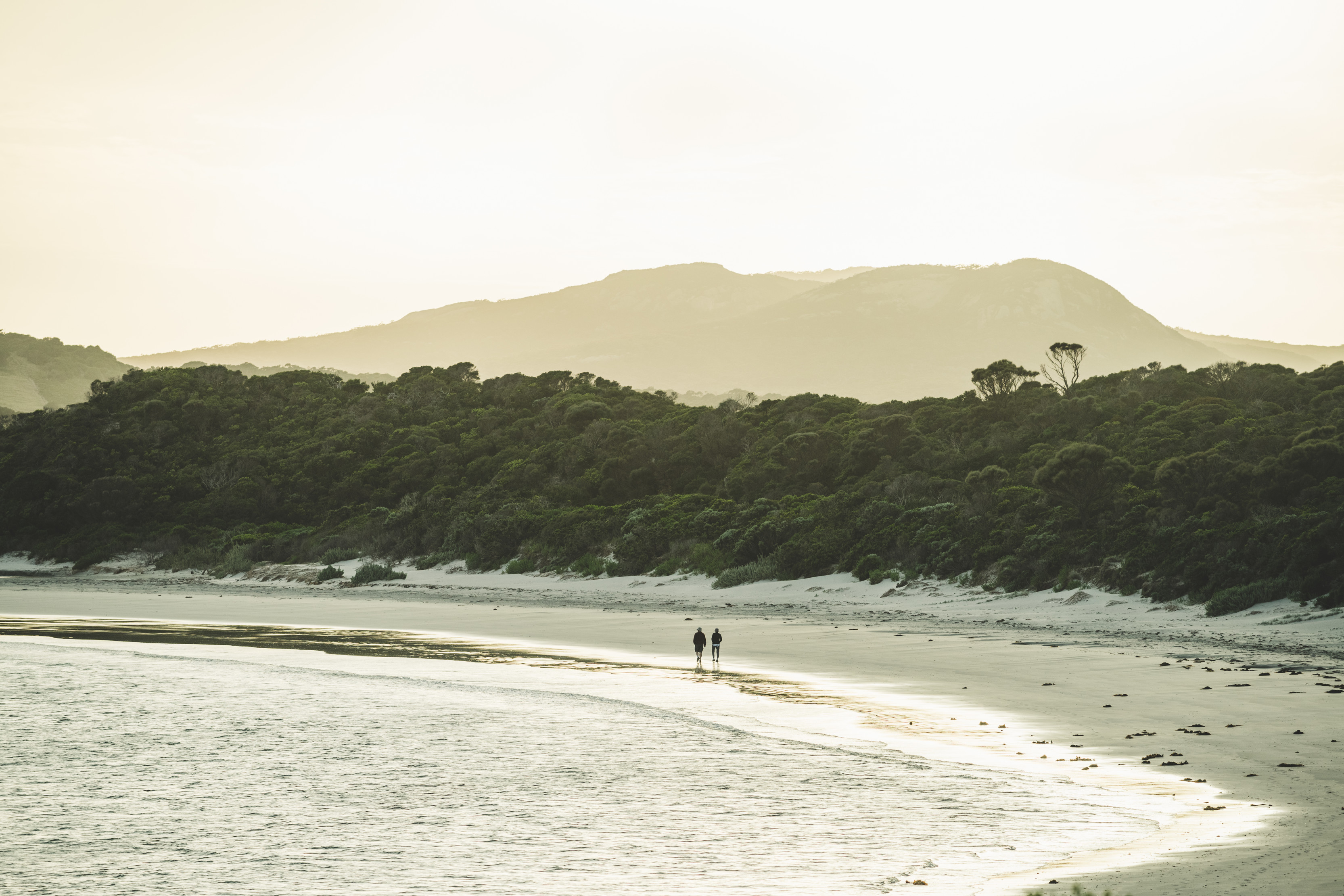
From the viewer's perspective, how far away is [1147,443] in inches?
1785

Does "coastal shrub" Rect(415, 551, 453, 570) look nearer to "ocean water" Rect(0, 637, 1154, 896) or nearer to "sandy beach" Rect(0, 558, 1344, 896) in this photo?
"sandy beach" Rect(0, 558, 1344, 896)

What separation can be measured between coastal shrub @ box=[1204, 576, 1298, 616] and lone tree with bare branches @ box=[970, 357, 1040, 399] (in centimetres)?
3595

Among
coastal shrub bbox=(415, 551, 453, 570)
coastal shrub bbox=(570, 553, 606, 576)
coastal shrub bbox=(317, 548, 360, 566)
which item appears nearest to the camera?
coastal shrub bbox=(570, 553, 606, 576)

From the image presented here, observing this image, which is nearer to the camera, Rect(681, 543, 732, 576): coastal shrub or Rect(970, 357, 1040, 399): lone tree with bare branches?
Rect(681, 543, 732, 576): coastal shrub

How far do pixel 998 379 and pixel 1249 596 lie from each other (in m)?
37.6

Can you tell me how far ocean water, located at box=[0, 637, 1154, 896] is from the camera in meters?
9.58

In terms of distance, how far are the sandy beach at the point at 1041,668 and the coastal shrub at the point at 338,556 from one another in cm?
850

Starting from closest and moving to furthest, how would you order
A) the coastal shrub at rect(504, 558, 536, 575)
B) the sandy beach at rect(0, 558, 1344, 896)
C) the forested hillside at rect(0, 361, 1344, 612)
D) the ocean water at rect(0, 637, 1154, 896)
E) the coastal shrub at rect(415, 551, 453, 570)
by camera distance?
the ocean water at rect(0, 637, 1154, 896), the sandy beach at rect(0, 558, 1344, 896), the forested hillside at rect(0, 361, 1344, 612), the coastal shrub at rect(504, 558, 536, 575), the coastal shrub at rect(415, 551, 453, 570)

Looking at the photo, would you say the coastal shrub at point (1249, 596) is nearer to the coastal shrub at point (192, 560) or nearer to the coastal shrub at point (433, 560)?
the coastal shrub at point (433, 560)

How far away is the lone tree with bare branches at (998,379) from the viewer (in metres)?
64.5

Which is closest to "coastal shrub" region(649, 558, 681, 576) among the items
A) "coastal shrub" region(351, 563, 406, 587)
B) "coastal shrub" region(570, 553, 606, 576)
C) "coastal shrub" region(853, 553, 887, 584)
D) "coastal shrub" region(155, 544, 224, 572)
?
"coastal shrub" region(570, 553, 606, 576)

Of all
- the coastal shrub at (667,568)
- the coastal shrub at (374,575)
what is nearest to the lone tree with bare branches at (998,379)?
the coastal shrub at (667,568)

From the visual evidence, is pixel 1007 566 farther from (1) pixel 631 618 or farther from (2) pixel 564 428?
(2) pixel 564 428

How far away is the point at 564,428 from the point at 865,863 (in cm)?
6813
